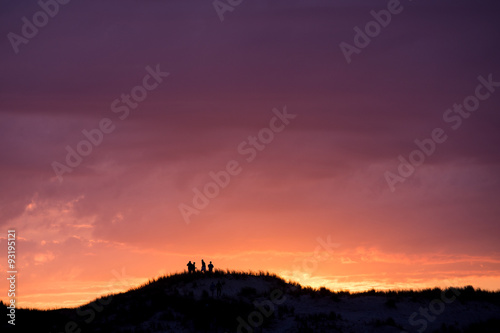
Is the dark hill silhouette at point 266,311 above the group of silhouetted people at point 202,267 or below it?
below

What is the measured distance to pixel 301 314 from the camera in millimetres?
48031

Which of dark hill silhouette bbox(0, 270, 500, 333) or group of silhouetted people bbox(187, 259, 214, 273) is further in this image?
group of silhouetted people bbox(187, 259, 214, 273)

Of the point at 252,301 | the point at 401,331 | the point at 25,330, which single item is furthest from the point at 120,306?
the point at 401,331

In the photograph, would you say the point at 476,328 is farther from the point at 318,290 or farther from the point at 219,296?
the point at 219,296

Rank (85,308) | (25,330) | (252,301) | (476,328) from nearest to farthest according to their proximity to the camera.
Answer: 1. (476,328)
2. (25,330)
3. (252,301)
4. (85,308)

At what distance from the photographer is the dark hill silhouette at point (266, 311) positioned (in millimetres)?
45438

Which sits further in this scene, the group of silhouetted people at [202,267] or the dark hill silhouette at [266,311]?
the group of silhouetted people at [202,267]

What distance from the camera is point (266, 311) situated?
48594 millimetres

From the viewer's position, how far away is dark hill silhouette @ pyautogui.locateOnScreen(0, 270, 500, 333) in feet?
149

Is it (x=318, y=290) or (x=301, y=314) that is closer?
(x=301, y=314)

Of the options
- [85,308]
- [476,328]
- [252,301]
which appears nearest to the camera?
[476,328]

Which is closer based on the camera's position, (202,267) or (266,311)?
(266,311)

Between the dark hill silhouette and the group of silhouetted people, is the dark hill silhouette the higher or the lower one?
the lower one

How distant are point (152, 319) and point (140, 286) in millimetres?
10524
